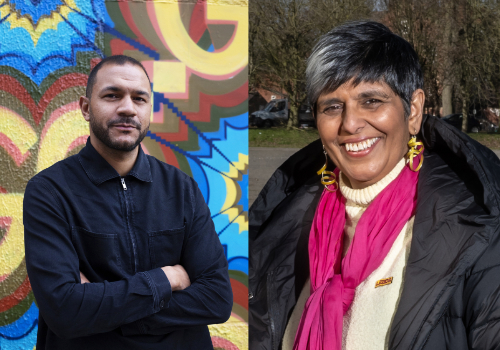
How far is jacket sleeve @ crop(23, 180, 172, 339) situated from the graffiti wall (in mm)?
1368

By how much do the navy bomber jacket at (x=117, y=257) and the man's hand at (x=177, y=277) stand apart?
2 centimetres

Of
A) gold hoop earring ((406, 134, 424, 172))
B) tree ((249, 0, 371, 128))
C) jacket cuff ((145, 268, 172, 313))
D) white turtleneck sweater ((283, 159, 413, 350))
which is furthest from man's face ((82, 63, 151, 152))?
tree ((249, 0, 371, 128))

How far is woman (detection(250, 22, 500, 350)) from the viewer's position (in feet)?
4.89

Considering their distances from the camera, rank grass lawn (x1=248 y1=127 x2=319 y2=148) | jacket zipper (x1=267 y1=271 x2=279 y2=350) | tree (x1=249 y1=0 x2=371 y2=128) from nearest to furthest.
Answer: jacket zipper (x1=267 y1=271 x2=279 y2=350)
tree (x1=249 y1=0 x2=371 y2=128)
grass lawn (x1=248 y1=127 x2=319 y2=148)

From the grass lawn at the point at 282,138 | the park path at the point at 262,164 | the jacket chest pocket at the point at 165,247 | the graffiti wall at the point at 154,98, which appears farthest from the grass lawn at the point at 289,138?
the jacket chest pocket at the point at 165,247

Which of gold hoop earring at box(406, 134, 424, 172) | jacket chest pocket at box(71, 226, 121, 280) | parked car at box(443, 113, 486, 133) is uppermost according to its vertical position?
gold hoop earring at box(406, 134, 424, 172)

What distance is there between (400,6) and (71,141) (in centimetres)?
1606

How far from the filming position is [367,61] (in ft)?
5.67

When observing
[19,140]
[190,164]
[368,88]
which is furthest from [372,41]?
[19,140]

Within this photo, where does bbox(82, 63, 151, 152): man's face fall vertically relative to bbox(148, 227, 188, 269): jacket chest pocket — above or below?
above

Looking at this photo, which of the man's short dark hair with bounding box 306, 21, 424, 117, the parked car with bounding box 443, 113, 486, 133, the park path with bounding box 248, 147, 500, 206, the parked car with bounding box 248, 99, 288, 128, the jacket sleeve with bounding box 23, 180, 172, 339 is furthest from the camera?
the parked car with bounding box 443, 113, 486, 133

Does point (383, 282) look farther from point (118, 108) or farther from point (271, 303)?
point (118, 108)

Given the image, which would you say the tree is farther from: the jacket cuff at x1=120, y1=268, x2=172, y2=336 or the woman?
the jacket cuff at x1=120, y1=268, x2=172, y2=336

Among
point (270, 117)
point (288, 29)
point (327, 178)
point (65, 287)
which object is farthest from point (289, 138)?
point (65, 287)
